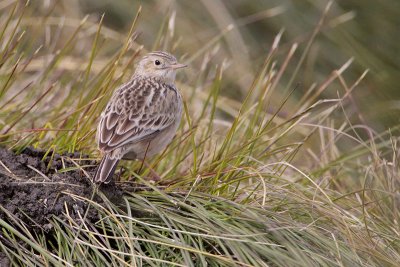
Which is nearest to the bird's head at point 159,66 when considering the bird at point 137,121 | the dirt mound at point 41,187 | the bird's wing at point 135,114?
the bird at point 137,121

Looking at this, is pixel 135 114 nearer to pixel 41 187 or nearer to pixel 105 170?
pixel 105 170

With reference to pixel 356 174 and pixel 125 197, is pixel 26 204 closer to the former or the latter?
pixel 125 197

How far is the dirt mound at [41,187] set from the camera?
5027 mm

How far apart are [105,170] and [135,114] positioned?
83 cm

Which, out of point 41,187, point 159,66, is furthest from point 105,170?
point 159,66

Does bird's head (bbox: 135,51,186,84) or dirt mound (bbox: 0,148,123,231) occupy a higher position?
bird's head (bbox: 135,51,186,84)

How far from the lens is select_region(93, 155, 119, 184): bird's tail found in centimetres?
521

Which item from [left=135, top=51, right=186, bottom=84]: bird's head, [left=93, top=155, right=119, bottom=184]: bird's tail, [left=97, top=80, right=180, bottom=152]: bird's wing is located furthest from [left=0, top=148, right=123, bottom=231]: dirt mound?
[left=135, top=51, right=186, bottom=84]: bird's head

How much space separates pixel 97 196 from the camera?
206 inches

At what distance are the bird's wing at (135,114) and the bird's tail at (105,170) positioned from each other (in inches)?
6.2

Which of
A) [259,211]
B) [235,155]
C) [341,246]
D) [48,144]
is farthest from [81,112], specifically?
[341,246]

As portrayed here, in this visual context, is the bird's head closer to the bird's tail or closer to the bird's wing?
the bird's wing

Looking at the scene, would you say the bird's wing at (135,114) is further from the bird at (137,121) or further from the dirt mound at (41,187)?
the dirt mound at (41,187)

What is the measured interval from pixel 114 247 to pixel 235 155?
99 centimetres
